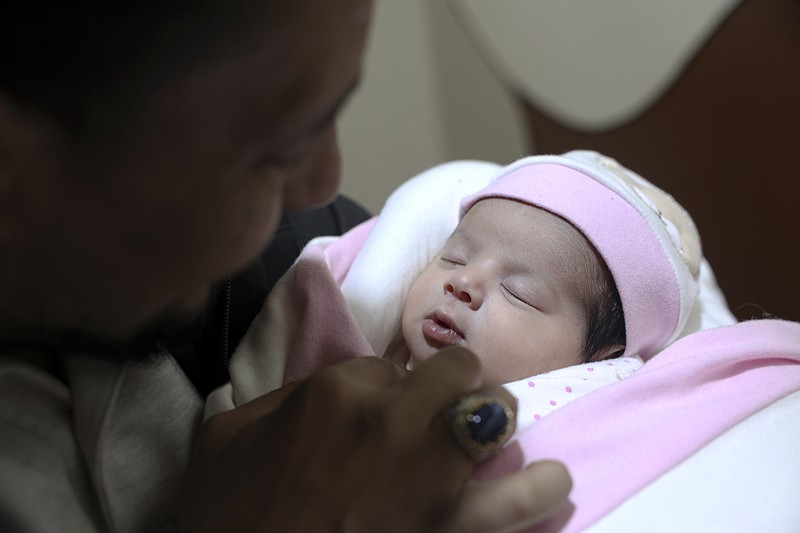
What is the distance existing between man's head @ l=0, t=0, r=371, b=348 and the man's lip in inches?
16.2

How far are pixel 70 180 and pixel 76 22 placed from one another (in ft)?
0.34

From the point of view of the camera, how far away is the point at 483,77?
2.38 metres

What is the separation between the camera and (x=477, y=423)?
0.59m

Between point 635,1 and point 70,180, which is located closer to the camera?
point 70,180

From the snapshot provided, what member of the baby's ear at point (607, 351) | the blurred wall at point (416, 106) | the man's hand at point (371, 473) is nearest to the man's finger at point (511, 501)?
the man's hand at point (371, 473)

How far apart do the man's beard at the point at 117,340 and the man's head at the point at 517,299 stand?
348 mm

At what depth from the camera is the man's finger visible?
0.59 metres

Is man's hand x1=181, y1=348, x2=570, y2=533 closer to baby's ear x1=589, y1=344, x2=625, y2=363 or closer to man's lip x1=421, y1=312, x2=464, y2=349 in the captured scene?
man's lip x1=421, y1=312, x2=464, y2=349

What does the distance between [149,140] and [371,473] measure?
28 centimetres

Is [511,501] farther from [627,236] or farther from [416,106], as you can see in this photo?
[416,106]

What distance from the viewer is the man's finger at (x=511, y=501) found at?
23.0 inches

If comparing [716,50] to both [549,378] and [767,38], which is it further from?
[549,378]

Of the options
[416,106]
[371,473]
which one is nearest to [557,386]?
[371,473]

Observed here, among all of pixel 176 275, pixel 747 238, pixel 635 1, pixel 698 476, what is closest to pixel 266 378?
pixel 176 275
